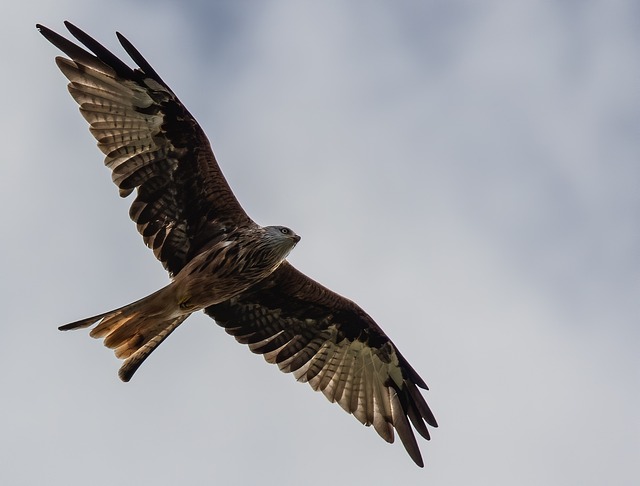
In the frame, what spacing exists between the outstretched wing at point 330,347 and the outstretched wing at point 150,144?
1.25 meters

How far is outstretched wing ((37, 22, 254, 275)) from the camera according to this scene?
13.1 meters

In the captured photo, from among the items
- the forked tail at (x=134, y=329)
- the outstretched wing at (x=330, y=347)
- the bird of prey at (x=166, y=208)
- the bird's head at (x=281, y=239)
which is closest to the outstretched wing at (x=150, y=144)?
Answer: the bird of prey at (x=166, y=208)

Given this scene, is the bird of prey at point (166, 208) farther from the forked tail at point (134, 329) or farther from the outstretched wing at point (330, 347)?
the outstretched wing at point (330, 347)

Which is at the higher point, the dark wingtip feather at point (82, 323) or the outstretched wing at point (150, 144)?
the outstretched wing at point (150, 144)

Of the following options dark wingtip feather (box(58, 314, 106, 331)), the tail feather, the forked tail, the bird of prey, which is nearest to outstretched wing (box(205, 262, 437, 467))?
the bird of prey

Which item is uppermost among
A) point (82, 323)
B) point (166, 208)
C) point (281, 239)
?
point (281, 239)

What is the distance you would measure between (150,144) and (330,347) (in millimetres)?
3352

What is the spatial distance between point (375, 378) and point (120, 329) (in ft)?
10.9

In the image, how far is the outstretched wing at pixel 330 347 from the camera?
46.5 feet

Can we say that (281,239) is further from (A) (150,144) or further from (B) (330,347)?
(B) (330,347)

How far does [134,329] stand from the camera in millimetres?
13062

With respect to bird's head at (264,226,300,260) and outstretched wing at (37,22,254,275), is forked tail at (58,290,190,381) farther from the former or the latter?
bird's head at (264,226,300,260)

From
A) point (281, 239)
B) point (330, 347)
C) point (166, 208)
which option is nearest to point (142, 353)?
point (166, 208)

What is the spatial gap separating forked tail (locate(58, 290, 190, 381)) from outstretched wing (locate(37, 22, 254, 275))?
95 cm
